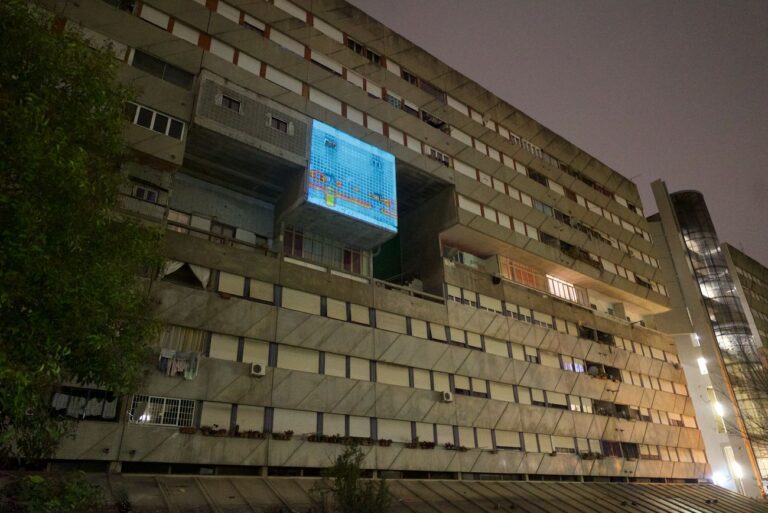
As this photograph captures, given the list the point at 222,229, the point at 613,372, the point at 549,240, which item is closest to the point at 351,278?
the point at 222,229

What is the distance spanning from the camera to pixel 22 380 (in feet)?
27.9

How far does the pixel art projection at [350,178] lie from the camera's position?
2783 cm

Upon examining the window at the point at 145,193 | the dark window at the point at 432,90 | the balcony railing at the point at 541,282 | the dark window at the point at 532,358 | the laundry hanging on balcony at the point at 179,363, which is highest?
the dark window at the point at 432,90

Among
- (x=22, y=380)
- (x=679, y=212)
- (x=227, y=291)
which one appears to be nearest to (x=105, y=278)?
(x=22, y=380)

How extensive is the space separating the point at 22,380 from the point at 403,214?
103 feet

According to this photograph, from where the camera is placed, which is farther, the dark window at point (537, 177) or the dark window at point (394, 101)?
the dark window at point (537, 177)

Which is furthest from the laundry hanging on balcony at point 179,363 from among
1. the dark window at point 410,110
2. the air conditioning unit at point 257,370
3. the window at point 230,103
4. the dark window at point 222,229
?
the dark window at point 410,110

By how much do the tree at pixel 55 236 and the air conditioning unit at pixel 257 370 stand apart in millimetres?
9474

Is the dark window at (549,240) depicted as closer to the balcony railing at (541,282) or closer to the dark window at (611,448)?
the balcony railing at (541,282)

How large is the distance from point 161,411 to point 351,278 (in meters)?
12.2

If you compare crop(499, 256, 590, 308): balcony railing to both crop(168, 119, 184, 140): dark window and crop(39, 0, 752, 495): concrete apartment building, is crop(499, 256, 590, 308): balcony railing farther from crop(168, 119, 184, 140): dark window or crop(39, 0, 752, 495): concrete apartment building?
crop(168, 119, 184, 140): dark window

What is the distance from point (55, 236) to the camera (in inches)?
414

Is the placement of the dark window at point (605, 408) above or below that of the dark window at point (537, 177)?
below

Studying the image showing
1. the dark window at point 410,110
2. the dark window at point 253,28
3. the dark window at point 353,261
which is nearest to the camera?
the dark window at point 253,28
